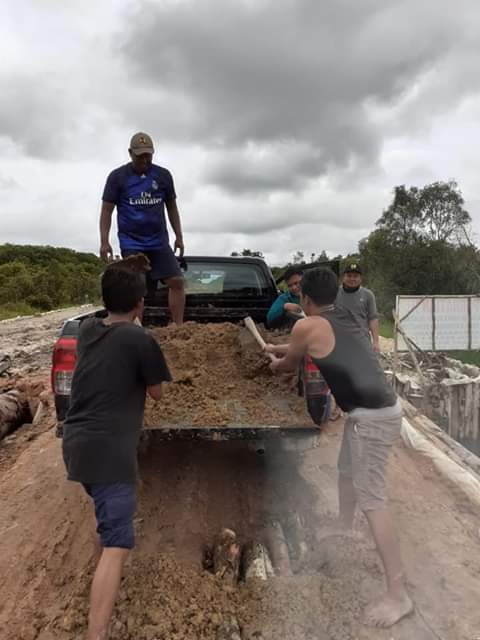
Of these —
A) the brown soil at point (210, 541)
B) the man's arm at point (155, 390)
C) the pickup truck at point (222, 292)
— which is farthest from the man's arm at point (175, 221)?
the man's arm at point (155, 390)

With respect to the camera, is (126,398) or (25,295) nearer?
(126,398)

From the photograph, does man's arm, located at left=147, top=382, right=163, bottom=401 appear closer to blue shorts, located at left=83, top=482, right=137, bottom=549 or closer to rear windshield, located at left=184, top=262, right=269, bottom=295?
blue shorts, located at left=83, top=482, right=137, bottom=549

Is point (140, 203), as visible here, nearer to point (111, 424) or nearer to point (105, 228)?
point (105, 228)

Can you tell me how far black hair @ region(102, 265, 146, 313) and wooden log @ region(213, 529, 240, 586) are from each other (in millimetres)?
1672

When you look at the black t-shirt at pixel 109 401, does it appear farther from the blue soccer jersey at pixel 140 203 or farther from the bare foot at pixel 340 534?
the blue soccer jersey at pixel 140 203

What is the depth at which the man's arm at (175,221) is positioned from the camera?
5.36 meters

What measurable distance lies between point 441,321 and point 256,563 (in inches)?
377

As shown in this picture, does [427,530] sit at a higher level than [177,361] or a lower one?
lower

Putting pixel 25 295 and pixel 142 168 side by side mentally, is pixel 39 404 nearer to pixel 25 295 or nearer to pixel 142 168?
pixel 142 168

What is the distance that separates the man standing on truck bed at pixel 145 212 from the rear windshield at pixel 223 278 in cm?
81

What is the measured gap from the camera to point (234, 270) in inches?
245

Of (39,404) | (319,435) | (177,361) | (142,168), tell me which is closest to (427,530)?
(319,435)

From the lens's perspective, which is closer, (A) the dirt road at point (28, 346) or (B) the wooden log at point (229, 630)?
(B) the wooden log at point (229, 630)

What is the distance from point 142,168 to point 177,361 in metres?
1.86
